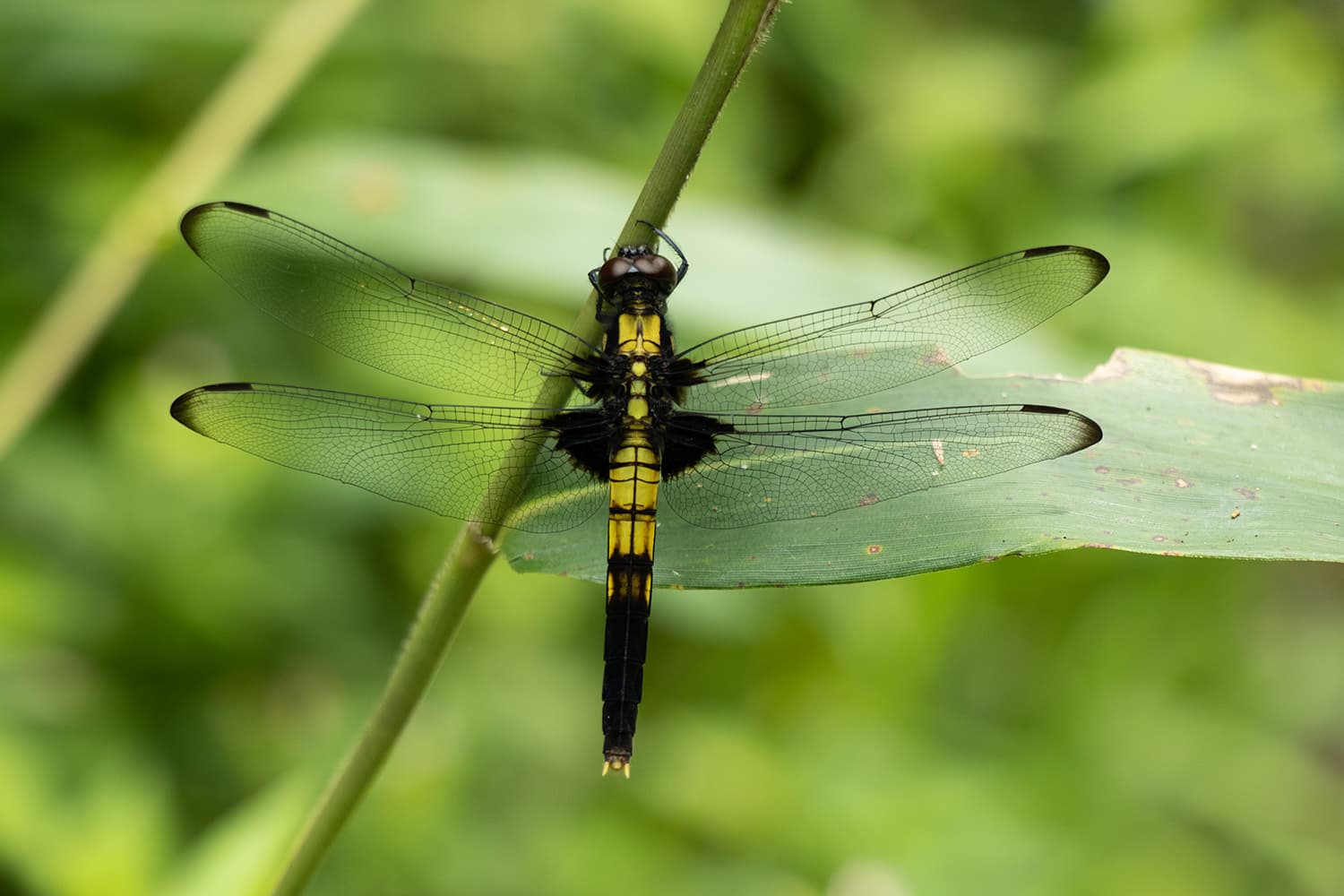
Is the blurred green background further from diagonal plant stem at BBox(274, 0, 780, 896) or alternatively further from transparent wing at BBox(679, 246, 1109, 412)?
diagonal plant stem at BBox(274, 0, 780, 896)

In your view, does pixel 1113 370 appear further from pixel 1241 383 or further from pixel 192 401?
pixel 192 401

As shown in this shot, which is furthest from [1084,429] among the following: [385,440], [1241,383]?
[385,440]

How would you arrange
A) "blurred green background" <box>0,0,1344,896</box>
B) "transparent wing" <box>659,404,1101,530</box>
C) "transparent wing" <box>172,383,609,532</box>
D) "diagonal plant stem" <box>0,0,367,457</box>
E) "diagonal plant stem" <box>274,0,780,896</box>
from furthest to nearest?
"blurred green background" <box>0,0,1344,896</box>, "diagonal plant stem" <box>0,0,367,457</box>, "transparent wing" <box>172,383,609,532</box>, "transparent wing" <box>659,404,1101,530</box>, "diagonal plant stem" <box>274,0,780,896</box>

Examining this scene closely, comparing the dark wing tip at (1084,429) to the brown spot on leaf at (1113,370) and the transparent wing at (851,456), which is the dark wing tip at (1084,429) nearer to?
the transparent wing at (851,456)

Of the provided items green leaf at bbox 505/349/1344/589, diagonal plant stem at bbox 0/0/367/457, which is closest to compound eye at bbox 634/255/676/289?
green leaf at bbox 505/349/1344/589

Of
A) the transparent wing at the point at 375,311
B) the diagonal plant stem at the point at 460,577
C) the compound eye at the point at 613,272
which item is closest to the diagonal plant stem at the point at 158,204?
the transparent wing at the point at 375,311

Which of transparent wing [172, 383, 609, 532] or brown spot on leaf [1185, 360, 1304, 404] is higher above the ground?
brown spot on leaf [1185, 360, 1304, 404]

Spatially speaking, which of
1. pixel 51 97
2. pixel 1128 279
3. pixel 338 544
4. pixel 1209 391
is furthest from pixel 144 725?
pixel 1128 279
